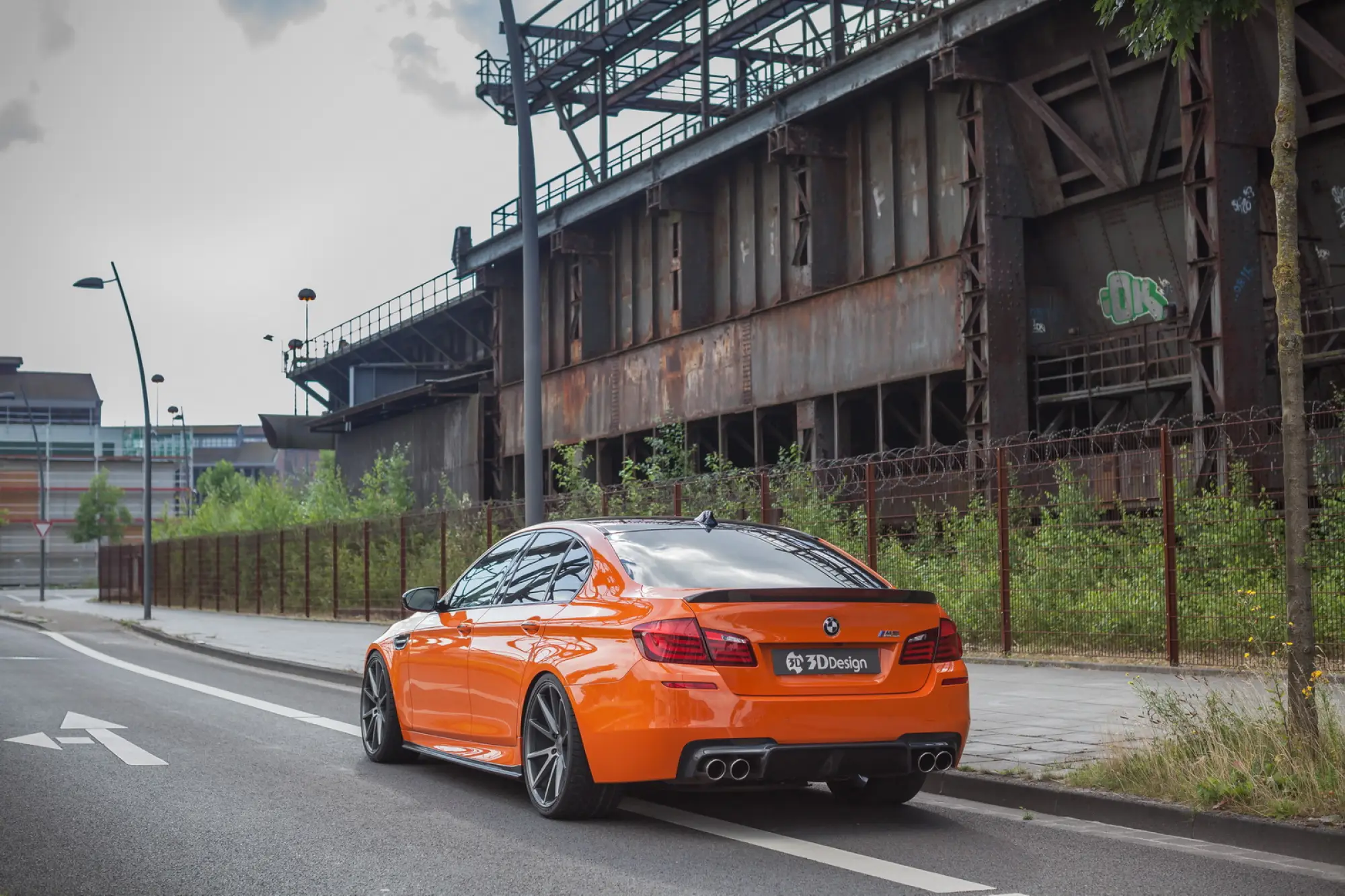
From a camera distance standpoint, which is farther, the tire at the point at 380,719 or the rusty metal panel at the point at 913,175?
the rusty metal panel at the point at 913,175

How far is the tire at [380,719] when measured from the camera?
9.73m

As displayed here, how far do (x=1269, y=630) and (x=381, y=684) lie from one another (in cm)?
746

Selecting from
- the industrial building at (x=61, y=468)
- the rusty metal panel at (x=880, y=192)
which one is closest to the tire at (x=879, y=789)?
the rusty metal panel at (x=880, y=192)

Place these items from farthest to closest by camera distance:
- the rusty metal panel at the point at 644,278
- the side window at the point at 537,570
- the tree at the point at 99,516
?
the tree at the point at 99,516 → the rusty metal panel at the point at 644,278 → the side window at the point at 537,570

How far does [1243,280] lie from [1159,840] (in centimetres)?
1356

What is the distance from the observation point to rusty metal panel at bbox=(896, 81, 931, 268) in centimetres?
2541

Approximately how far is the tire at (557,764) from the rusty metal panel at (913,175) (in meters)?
18.5

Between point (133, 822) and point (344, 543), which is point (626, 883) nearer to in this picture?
point (133, 822)

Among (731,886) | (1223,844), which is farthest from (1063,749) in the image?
(731,886)

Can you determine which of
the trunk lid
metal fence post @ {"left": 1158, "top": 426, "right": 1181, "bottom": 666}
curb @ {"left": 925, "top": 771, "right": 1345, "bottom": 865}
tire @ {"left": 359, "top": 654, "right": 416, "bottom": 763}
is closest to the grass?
curb @ {"left": 925, "top": 771, "right": 1345, "bottom": 865}

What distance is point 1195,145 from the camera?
19188 millimetres

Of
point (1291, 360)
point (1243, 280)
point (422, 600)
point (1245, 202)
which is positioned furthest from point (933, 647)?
point (1245, 202)

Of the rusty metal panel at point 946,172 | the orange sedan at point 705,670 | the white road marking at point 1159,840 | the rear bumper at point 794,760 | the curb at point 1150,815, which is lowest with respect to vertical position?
the white road marking at point 1159,840

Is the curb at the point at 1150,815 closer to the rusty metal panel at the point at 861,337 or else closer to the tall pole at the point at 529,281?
the tall pole at the point at 529,281
